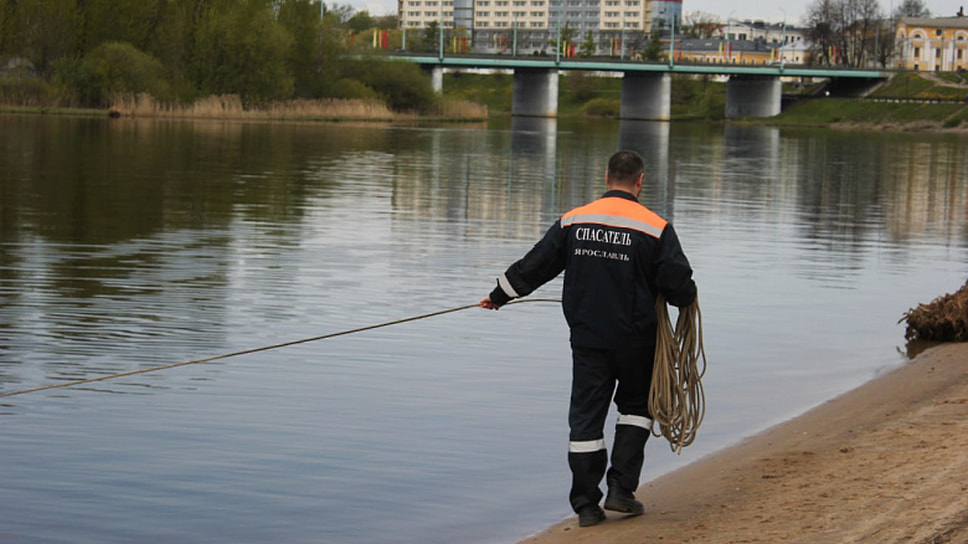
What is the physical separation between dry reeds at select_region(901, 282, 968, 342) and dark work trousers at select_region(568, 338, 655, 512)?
281 inches

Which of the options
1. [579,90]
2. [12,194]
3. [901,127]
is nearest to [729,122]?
[901,127]

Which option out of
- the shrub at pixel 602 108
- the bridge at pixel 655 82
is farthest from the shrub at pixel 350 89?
the shrub at pixel 602 108

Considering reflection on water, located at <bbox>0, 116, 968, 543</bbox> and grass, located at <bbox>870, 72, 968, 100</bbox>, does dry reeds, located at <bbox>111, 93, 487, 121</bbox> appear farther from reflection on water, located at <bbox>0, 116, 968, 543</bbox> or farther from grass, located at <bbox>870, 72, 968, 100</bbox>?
grass, located at <bbox>870, 72, 968, 100</bbox>

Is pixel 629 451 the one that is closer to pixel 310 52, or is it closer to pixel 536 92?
pixel 310 52

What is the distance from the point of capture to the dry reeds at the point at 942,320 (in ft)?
43.9

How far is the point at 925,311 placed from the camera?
1365 centimetres

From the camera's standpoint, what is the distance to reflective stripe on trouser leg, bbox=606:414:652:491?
7180 mm

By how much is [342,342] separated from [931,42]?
184799mm

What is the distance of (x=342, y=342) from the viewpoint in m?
12.7

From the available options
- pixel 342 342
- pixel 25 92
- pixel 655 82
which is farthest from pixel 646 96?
pixel 342 342

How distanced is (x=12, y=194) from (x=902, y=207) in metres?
18.5

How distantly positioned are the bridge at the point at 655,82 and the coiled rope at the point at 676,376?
421 feet

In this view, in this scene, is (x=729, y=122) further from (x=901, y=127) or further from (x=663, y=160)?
(x=663, y=160)

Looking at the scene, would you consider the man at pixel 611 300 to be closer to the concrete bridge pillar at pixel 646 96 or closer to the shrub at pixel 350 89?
the shrub at pixel 350 89
